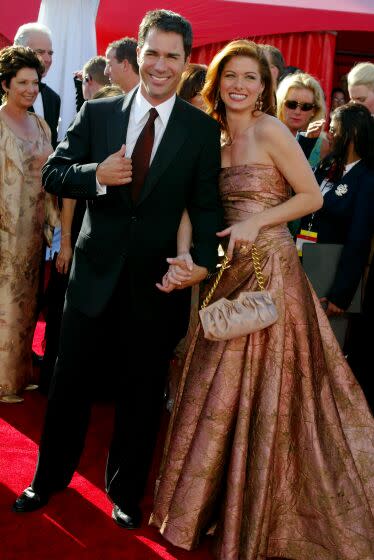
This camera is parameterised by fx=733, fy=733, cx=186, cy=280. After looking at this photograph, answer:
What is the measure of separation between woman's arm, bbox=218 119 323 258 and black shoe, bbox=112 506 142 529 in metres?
1.12

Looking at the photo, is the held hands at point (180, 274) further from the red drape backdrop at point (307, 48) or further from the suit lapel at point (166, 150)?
the red drape backdrop at point (307, 48)

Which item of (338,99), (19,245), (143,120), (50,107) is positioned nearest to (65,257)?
(19,245)

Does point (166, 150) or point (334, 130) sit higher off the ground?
point (334, 130)

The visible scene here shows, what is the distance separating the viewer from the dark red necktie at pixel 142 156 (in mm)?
2719

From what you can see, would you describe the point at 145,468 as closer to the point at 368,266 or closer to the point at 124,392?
the point at 124,392

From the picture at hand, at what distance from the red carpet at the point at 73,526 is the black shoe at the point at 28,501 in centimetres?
3

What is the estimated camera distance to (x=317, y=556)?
2.81 m

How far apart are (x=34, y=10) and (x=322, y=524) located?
7910 mm

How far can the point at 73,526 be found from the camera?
9.57 ft

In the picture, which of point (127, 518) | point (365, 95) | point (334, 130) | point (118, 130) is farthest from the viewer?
point (365, 95)

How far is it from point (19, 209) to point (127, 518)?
72.1 inches

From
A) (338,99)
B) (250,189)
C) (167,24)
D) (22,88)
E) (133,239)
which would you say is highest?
(338,99)

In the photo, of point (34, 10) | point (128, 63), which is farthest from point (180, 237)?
point (34, 10)

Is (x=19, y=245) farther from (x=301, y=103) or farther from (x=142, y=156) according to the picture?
(x=301, y=103)
